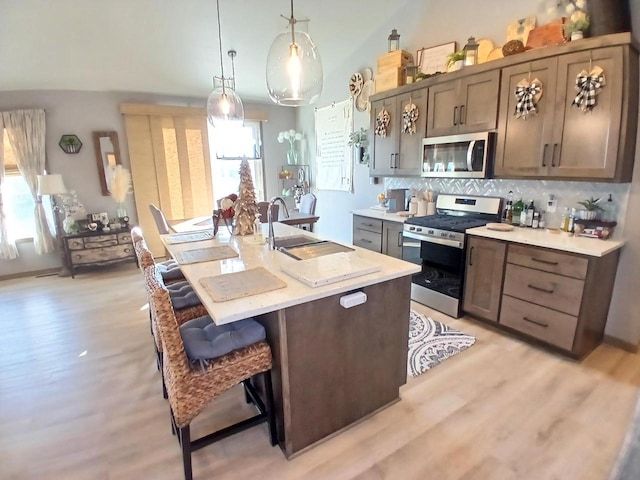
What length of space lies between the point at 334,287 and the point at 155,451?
1315 mm

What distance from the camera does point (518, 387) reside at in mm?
2193

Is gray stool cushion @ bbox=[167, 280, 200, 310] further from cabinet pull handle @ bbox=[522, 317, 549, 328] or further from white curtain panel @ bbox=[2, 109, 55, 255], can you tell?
white curtain panel @ bbox=[2, 109, 55, 255]

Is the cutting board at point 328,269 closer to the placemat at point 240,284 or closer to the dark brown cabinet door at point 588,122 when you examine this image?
the placemat at point 240,284

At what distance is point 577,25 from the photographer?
2.32 metres

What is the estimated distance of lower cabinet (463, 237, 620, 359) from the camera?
2344mm

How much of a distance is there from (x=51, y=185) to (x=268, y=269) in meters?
4.15

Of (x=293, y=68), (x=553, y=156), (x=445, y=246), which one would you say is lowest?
(x=445, y=246)

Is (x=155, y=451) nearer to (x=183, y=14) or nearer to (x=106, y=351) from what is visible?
(x=106, y=351)

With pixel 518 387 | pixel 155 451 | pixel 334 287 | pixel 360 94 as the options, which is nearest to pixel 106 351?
pixel 155 451

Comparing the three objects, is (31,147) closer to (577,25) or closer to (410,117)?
(410,117)

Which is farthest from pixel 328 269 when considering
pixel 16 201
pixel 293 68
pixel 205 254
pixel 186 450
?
pixel 16 201

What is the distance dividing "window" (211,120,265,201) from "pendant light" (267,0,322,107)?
11.5 feet

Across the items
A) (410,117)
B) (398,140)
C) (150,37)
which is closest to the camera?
(410,117)

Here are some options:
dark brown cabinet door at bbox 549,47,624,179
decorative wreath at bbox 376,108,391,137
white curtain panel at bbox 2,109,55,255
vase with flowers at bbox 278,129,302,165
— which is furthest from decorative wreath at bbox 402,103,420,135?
white curtain panel at bbox 2,109,55,255
